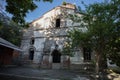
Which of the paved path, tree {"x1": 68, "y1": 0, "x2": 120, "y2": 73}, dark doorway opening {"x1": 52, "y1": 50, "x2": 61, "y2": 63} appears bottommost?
the paved path

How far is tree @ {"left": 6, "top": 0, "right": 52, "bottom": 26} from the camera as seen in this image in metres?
6.85

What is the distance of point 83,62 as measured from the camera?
17141 millimetres

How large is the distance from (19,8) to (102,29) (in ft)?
22.7

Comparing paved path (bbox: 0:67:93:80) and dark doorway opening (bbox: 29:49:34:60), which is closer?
paved path (bbox: 0:67:93:80)

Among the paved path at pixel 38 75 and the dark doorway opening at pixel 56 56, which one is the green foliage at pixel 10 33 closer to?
the dark doorway opening at pixel 56 56

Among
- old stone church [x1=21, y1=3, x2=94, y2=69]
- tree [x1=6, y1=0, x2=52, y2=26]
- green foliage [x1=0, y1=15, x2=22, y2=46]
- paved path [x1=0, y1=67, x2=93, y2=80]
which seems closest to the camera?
tree [x1=6, y1=0, x2=52, y2=26]

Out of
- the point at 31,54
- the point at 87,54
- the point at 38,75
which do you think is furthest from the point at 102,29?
the point at 31,54

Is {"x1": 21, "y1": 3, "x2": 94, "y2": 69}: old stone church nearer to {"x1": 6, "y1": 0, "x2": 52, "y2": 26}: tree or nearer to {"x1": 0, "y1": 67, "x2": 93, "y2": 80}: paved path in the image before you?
{"x1": 0, "y1": 67, "x2": 93, "y2": 80}: paved path

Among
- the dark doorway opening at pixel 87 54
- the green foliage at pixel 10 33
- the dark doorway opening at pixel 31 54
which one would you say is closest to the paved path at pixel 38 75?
the dark doorway opening at pixel 87 54

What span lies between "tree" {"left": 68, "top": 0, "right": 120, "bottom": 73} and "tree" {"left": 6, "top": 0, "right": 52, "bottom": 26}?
5918 mm

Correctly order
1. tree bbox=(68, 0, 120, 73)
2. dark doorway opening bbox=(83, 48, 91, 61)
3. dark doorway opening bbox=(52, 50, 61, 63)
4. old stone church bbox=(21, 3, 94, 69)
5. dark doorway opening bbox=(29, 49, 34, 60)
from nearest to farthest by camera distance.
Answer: tree bbox=(68, 0, 120, 73), dark doorway opening bbox=(83, 48, 91, 61), old stone church bbox=(21, 3, 94, 69), dark doorway opening bbox=(52, 50, 61, 63), dark doorway opening bbox=(29, 49, 34, 60)

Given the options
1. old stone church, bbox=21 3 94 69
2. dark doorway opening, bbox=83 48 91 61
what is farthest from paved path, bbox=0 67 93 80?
old stone church, bbox=21 3 94 69

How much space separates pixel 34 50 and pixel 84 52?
7.71m

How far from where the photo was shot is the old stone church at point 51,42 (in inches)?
698
